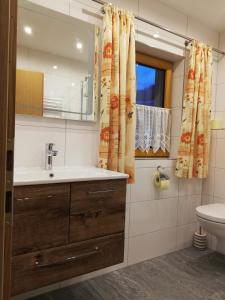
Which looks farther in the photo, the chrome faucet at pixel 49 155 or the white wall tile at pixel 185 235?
the white wall tile at pixel 185 235

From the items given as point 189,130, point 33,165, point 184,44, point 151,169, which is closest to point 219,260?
point 151,169

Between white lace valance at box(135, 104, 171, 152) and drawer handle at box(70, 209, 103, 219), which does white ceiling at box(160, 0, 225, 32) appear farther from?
drawer handle at box(70, 209, 103, 219)

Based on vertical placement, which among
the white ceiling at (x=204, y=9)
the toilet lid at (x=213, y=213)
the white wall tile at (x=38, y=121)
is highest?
the white ceiling at (x=204, y=9)

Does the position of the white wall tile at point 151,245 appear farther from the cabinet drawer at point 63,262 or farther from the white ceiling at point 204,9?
the white ceiling at point 204,9

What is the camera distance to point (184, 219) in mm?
2535

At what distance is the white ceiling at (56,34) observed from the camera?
1602 millimetres

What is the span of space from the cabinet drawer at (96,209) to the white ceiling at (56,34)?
98cm

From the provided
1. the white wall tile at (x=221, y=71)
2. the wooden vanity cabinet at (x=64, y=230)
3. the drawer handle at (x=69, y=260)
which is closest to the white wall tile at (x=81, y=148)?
the wooden vanity cabinet at (x=64, y=230)

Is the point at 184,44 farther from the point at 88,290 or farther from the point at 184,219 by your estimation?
the point at 88,290

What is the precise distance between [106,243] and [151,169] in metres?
0.93

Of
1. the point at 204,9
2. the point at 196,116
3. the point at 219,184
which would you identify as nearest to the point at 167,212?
the point at 219,184

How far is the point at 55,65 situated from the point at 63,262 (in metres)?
1.27

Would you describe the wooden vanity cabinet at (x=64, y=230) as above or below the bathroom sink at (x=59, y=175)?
below

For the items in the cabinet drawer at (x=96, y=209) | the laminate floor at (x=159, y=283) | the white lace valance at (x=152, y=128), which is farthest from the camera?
the white lace valance at (x=152, y=128)
